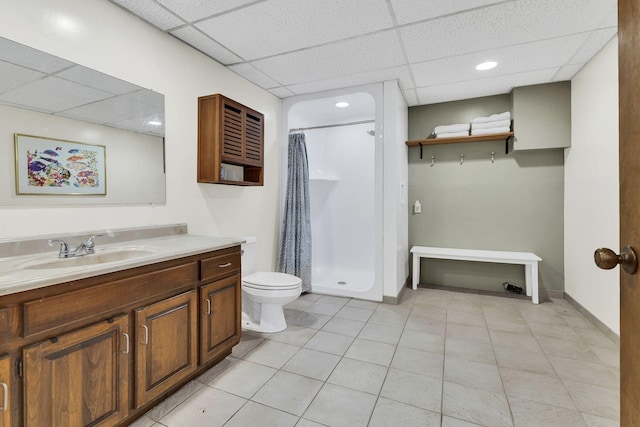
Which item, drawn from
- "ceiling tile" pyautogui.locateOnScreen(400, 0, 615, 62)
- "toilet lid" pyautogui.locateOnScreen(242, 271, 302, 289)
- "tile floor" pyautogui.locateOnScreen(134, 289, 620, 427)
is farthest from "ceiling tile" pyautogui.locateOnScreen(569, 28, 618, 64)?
"toilet lid" pyautogui.locateOnScreen(242, 271, 302, 289)

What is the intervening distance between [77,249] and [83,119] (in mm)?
739

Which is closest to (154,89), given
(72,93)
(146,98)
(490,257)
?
(146,98)

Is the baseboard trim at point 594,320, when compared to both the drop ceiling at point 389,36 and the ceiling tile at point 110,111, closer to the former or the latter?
the drop ceiling at point 389,36

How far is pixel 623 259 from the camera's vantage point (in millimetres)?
700

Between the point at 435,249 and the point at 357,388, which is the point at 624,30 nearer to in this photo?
the point at 357,388

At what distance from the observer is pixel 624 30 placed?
740mm

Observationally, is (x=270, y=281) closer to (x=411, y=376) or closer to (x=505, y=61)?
(x=411, y=376)

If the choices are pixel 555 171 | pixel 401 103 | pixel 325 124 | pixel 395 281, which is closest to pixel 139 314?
pixel 395 281

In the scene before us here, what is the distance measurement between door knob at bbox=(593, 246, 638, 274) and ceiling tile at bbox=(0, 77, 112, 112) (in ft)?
7.69

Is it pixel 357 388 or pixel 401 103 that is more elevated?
pixel 401 103

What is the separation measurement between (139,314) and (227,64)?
2.21 meters

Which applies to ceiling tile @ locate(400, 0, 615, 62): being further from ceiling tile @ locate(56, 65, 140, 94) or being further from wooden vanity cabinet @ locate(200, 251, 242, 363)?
wooden vanity cabinet @ locate(200, 251, 242, 363)

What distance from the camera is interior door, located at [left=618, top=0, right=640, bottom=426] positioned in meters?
0.68

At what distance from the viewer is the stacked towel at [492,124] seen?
3418 millimetres
